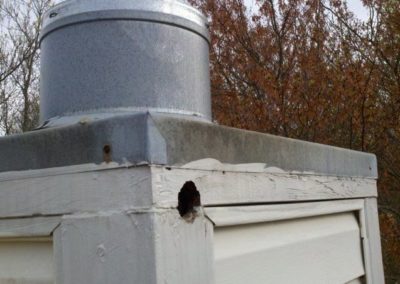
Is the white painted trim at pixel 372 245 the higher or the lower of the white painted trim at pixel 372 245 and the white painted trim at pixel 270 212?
the lower

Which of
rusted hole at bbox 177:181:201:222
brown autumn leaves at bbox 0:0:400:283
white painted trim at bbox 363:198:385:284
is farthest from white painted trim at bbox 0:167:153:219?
brown autumn leaves at bbox 0:0:400:283

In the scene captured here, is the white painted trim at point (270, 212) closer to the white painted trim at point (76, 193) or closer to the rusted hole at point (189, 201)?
the rusted hole at point (189, 201)

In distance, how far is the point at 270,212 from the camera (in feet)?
4.17

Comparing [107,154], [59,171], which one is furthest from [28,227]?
[107,154]

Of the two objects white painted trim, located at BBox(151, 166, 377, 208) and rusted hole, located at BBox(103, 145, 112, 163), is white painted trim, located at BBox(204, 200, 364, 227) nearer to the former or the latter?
white painted trim, located at BBox(151, 166, 377, 208)

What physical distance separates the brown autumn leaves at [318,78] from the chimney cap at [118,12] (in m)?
4.90

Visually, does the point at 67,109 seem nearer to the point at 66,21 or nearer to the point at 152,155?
the point at 66,21

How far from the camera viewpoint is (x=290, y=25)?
7.11m

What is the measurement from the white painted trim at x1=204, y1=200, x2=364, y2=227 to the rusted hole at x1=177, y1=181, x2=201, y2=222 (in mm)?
37

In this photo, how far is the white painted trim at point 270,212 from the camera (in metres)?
1.04

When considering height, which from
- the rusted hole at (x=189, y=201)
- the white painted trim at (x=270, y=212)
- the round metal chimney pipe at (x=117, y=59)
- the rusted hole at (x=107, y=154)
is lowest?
the white painted trim at (x=270, y=212)

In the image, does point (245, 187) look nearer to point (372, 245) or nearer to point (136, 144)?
Answer: point (136, 144)

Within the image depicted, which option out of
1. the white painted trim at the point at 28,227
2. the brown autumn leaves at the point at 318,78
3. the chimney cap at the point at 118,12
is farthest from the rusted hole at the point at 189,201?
the brown autumn leaves at the point at 318,78

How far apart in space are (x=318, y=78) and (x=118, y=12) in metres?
5.37
